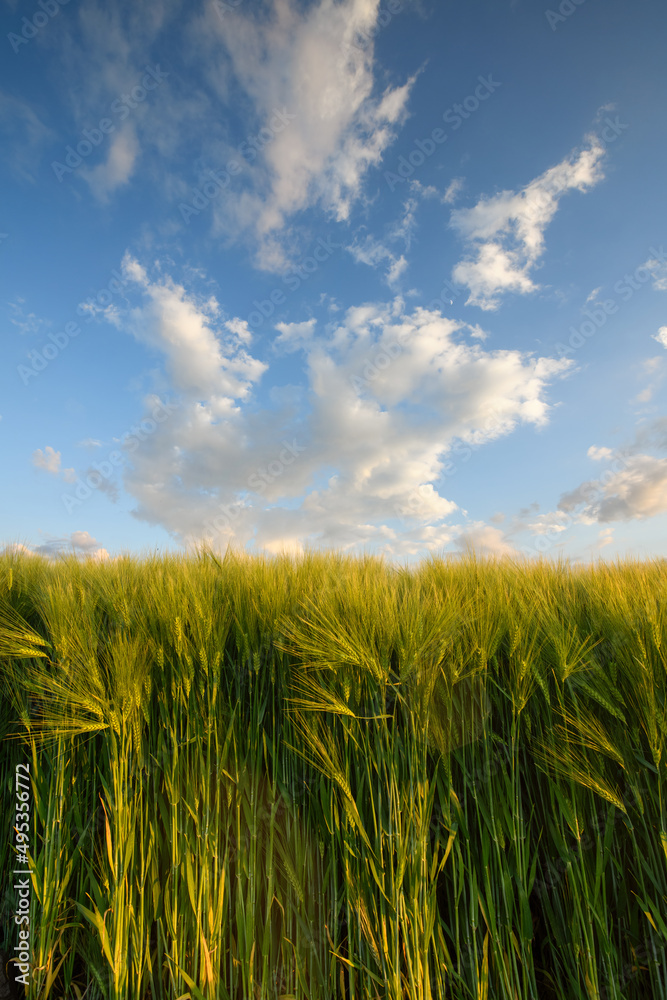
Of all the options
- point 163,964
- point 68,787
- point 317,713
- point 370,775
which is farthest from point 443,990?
point 68,787

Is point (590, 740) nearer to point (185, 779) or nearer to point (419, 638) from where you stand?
point (419, 638)

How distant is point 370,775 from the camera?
164 centimetres

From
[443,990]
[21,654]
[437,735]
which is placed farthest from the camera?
[21,654]

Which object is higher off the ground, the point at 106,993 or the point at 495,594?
the point at 495,594

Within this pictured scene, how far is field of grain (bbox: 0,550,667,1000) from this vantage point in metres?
1.60

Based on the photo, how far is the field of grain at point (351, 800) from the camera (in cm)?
160

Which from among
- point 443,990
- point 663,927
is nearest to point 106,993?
point 443,990

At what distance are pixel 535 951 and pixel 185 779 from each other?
1.55 meters

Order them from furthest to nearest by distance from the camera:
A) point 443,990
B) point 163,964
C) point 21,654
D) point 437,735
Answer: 1. point 21,654
2. point 163,964
3. point 437,735
4. point 443,990

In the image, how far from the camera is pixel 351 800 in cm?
157

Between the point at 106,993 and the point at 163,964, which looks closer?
the point at 106,993

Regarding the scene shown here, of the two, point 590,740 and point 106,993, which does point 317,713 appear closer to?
point 590,740

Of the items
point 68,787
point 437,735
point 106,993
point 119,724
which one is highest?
point 119,724

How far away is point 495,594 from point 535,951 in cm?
140
